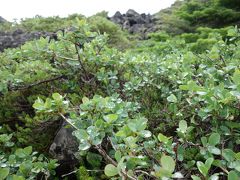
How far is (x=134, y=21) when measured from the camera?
849 inches

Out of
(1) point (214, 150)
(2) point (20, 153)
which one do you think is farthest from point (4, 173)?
(1) point (214, 150)

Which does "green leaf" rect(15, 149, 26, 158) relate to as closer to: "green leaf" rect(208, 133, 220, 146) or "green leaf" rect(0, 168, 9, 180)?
"green leaf" rect(0, 168, 9, 180)

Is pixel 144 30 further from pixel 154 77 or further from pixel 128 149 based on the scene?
pixel 128 149

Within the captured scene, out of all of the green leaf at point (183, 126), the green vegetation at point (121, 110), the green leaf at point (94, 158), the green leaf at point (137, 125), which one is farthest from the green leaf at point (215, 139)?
the green leaf at point (94, 158)

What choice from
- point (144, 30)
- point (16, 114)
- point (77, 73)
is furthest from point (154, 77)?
point (144, 30)

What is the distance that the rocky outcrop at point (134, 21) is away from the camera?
65.1 ft

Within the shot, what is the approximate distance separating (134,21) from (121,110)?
2054 centimetres

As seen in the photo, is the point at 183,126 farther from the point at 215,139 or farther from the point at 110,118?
the point at 110,118

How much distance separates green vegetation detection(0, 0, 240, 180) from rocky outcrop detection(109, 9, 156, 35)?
646 inches

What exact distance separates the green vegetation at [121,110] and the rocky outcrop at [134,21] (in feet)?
53.8

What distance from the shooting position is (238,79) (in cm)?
146

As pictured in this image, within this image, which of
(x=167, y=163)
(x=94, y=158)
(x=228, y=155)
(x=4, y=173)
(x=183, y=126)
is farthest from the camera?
(x=94, y=158)

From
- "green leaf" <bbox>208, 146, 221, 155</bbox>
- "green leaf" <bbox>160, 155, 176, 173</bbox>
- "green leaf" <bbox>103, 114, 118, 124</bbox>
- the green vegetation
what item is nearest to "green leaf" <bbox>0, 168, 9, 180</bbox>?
the green vegetation

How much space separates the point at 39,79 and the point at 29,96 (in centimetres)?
21
